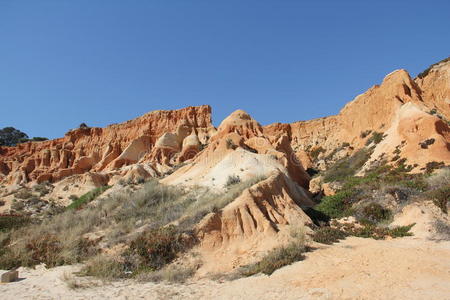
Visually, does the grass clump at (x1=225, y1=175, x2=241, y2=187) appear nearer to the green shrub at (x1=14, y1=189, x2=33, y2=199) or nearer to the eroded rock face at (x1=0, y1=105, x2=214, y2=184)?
the eroded rock face at (x1=0, y1=105, x2=214, y2=184)

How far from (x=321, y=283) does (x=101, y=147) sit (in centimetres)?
4067

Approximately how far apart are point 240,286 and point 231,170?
8880mm

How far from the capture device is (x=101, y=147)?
42.6 metres

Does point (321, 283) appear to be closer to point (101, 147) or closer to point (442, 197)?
point (442, 197)

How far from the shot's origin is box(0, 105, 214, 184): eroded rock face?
3781 centimetres

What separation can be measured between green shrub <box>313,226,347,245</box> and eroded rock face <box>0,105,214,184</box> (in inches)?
1068

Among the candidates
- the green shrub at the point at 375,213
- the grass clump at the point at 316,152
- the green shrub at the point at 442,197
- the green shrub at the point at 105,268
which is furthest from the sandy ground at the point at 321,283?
the grass clump at the point at 316,152

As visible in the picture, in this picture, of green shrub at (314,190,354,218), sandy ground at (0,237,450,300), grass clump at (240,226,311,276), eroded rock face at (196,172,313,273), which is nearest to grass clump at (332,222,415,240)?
eroded rock face at (196,172,313,273)

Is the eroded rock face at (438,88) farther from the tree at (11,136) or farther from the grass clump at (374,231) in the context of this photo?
the tree at (11,136)

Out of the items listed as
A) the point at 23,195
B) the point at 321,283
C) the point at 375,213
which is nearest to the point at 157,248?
the point at 321,283

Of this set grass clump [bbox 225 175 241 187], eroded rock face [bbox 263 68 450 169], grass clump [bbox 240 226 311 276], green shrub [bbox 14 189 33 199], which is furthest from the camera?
green shrub [bbox 14 189 33 199]

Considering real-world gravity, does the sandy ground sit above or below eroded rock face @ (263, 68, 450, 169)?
below

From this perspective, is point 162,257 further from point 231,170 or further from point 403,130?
point 403,130

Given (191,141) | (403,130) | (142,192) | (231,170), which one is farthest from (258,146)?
(191,141)
